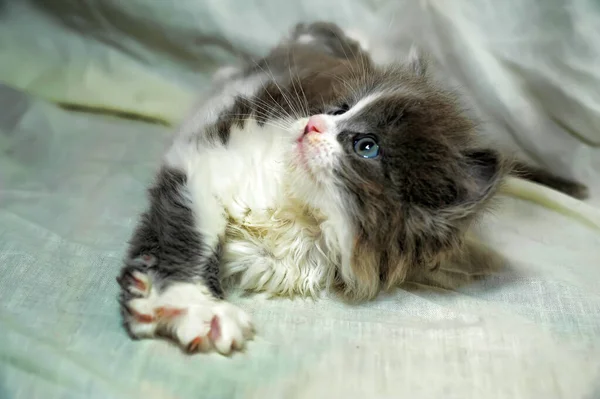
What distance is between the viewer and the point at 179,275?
155cm

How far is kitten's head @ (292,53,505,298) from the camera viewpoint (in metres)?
1.55

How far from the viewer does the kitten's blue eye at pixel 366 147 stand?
5.18 feet

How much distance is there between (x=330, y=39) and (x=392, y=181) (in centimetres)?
118

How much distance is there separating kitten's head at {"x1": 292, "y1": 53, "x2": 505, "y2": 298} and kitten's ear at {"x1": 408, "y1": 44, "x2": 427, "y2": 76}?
1.24 feet

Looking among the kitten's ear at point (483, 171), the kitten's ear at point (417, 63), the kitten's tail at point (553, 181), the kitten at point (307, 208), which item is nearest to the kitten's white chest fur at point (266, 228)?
the kitten at point (307, 208)

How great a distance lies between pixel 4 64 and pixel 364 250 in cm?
193

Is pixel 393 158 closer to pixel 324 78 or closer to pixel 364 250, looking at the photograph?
pixel 364 250

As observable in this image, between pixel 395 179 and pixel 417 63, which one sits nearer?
pixel 395 179

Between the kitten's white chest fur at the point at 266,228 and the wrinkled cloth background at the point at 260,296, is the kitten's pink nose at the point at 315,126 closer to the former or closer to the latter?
the kitten's white chest fur at the point at 266,228

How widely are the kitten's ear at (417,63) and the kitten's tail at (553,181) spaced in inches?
23.0

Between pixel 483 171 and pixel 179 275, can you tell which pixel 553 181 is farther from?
pixel 179 275

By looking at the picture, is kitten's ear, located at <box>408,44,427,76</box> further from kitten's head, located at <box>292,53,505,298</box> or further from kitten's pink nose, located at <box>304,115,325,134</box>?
kitten's pink nose, located at <box>304,115,325,134</box>

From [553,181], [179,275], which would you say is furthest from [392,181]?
[553,181]

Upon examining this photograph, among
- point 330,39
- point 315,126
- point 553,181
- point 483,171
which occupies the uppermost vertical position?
point 330,39
